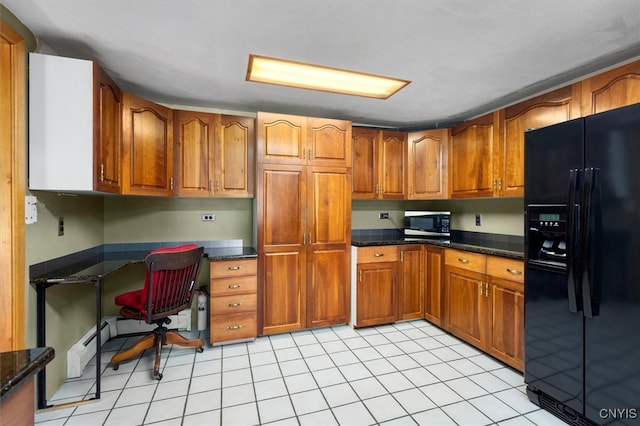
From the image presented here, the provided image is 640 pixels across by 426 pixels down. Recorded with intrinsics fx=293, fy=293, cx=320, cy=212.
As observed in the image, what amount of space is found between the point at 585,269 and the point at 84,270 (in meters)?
3.07

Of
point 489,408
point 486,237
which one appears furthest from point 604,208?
point 486,237

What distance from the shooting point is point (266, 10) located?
1.53 m

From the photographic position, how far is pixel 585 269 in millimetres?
1580

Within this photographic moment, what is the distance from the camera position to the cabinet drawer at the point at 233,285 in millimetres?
2629

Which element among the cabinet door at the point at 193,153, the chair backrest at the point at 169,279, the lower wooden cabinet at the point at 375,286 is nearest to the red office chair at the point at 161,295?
the chair backrest at the point at 169,279

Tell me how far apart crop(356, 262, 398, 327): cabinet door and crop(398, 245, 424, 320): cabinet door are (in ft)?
0.26

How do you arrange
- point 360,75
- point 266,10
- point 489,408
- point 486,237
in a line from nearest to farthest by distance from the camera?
1. point 266,10
2. point 489,408
3. point 360,75
4. point 486,237

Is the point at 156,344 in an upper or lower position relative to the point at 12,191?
lower

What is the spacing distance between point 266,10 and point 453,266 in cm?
259

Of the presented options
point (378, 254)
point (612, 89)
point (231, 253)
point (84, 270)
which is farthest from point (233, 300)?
point (612, 89)

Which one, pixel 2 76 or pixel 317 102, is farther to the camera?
pixel 317 102

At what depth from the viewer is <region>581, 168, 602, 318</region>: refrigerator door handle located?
1.57 metres

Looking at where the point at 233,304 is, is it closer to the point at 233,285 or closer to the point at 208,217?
the point at 233,285

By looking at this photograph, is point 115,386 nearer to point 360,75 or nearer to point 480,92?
point 360,75
